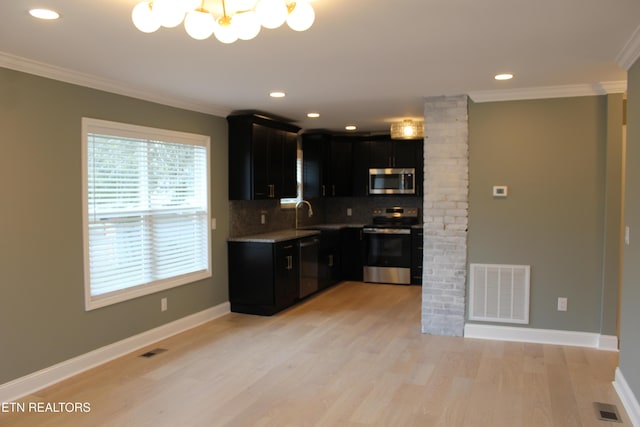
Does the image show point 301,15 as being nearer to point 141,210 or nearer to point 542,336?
point 141,210

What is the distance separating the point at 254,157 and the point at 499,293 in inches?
118

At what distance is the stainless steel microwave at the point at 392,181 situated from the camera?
301 inches

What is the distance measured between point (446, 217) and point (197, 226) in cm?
263

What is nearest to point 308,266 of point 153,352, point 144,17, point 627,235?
point 153,352

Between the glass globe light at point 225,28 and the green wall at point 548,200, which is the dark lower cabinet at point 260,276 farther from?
the glass globe light at point 225,28

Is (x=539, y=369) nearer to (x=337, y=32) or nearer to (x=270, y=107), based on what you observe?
(x=337, y=32)

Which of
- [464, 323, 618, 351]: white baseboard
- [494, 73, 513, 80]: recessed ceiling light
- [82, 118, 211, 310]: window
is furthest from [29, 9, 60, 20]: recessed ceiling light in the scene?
[464, 323, 618, 351]: white baseboard

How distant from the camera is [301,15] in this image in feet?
7.13

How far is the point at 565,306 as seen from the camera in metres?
4.48

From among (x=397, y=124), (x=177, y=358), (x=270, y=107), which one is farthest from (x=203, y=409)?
(x=397, y=124)

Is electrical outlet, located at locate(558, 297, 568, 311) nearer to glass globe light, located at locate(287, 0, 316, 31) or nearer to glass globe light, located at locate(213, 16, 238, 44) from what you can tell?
glass globe light, located at locate(287, 0, 316, 31)

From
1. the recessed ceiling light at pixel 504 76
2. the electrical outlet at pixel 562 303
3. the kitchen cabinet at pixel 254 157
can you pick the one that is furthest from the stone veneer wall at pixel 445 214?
the kitchen cabinet at pixel 254 157

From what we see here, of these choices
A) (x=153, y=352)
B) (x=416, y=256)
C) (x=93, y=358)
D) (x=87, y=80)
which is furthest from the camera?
(x=416, y=256)

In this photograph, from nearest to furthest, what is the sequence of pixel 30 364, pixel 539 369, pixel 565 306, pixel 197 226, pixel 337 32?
1. pixel 337 32
2. pixel 30 364
3. pixel 539 369
4. pixel 565 306
5. pixel 197 226
